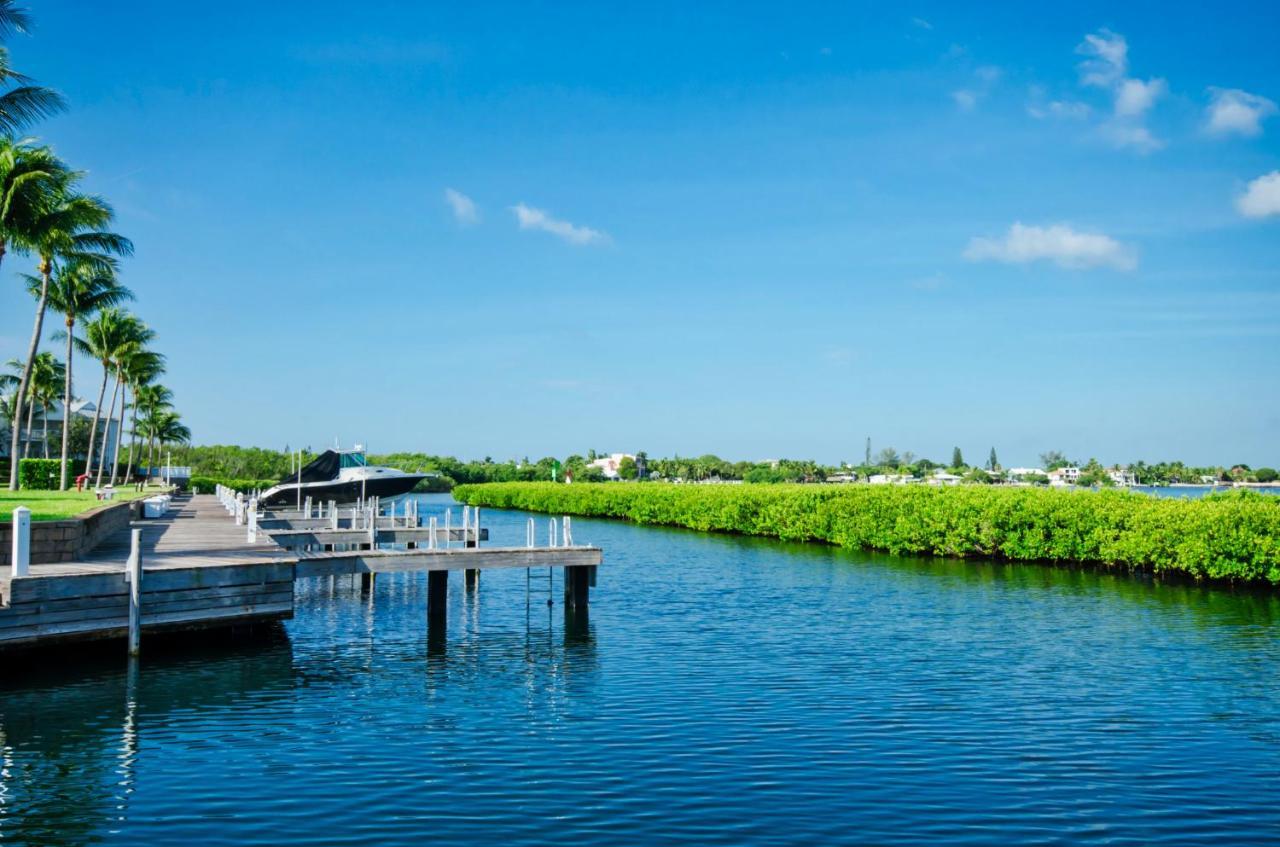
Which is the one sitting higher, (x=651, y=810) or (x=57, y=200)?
(x=57, y=200)

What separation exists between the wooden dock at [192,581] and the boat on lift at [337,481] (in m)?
30.7

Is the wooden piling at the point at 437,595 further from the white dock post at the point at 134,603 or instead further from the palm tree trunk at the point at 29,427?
the palm tree trunk at the point at 29,427

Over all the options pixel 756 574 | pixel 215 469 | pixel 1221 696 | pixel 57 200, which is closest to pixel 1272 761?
pixel 1221 696

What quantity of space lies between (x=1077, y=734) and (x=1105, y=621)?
12.0m

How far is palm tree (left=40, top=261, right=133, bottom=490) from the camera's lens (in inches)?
2118

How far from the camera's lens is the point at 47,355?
8300 cm

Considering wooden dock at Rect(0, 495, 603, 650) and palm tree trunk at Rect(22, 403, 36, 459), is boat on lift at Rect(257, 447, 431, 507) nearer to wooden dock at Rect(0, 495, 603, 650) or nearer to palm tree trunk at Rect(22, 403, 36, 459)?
palm tree trunk at Rect(22, 403, 36, 459)

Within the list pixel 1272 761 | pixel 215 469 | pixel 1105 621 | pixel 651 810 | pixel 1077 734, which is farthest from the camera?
pixel 215 469

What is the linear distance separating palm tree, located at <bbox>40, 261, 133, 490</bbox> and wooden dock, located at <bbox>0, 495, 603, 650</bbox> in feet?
107

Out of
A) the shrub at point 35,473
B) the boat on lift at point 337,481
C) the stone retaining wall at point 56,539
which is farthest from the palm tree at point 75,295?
the stone retaining wall at point 56,539

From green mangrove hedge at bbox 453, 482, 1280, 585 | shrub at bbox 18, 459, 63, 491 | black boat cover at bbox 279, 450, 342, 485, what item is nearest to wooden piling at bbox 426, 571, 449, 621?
green mangrove hedge at bbox 453, 482, 1280, 585

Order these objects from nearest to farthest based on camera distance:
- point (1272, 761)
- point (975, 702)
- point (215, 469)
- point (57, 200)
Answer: point (1272, 761)
point (975, 702)
point (57, 200)
point (215, 469)

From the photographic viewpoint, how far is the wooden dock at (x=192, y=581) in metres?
16.7

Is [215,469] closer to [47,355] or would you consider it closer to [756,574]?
[47,355]
